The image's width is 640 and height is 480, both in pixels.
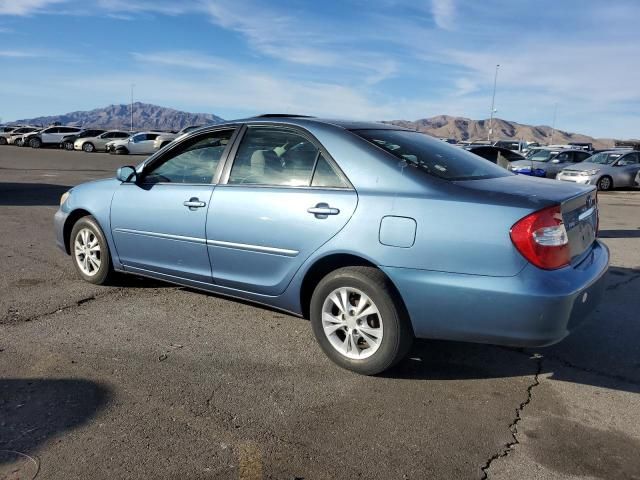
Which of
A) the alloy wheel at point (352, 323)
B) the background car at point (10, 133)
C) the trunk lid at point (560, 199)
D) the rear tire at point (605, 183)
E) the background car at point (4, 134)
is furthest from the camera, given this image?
the background car at point (4, 134)

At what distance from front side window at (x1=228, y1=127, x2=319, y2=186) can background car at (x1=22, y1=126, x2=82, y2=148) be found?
43.0 meters

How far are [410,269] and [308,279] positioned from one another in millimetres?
805

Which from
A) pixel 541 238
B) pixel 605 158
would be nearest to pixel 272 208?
pixel 541 238

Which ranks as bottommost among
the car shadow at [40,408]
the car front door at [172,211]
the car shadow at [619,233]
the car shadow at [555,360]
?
A: the car shadow at [40,408]

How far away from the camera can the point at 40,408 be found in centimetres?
312

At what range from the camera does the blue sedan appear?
3.16 metres

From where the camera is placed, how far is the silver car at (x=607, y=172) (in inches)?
804

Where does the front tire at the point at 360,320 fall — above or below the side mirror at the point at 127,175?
below

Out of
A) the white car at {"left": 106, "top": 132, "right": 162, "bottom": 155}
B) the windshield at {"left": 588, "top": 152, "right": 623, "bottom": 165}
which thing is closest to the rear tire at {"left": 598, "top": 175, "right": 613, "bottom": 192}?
the windshield at {"left": 588, "top": 152, "right": 623, "bottom": 165}

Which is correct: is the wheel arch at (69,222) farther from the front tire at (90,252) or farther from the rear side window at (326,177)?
the rear side window at (326,177)

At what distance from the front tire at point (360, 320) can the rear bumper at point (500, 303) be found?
9 centimetres

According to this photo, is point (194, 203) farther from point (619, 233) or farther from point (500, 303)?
point (619, 233)

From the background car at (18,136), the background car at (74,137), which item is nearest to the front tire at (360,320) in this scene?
the background car at (74,137)

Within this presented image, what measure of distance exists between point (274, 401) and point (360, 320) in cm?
73
